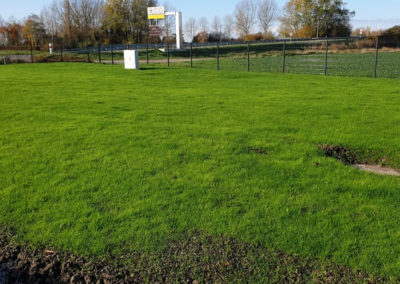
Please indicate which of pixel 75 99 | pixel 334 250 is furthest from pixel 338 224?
pixel 75 99

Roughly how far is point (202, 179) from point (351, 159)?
259 centimetres

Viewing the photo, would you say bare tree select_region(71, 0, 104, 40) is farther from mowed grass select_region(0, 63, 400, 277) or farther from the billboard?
mowed grass select_region(0, 63, 400, 277)

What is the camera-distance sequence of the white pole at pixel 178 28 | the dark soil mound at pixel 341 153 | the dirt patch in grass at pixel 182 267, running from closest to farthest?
the dirt patch in grass at pixel 182 267, the dark soil mound at pixel 341 153, the white pole at pixel 178 28

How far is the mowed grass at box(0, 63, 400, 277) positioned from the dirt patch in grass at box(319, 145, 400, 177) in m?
0.17

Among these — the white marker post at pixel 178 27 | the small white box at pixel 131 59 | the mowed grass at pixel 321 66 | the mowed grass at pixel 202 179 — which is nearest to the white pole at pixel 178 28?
the white marker post at pixel 178 27

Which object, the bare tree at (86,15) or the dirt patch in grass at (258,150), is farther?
the bare tree at (86,15)

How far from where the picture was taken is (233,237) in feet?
12.1

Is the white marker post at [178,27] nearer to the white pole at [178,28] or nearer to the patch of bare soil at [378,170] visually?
the white pole at [178,28]

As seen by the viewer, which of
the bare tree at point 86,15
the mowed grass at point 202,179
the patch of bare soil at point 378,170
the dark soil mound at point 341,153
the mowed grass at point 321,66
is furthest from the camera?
the bare tree at point 86,15

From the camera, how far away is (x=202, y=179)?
4973mm

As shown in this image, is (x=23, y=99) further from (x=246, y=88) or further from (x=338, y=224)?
(x=338, y=224)

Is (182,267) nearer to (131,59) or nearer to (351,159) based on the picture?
(351,159)

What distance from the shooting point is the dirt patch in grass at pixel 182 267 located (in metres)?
3.14

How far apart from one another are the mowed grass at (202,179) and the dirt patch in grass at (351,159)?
17 cm
